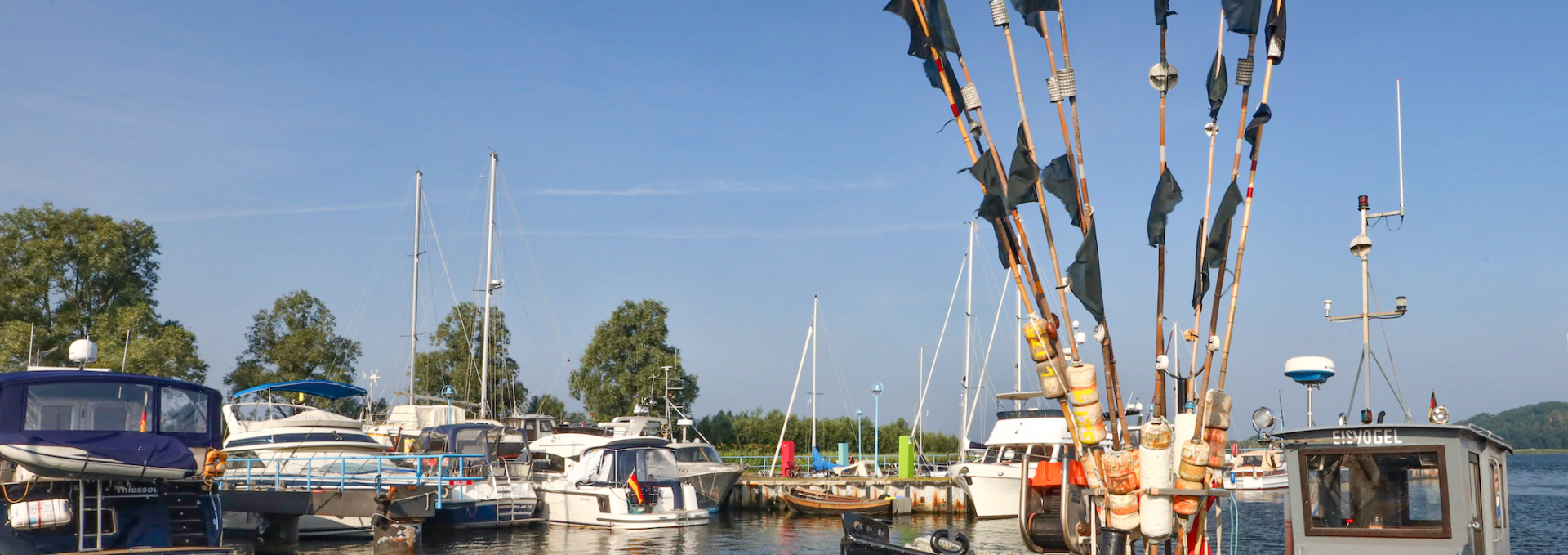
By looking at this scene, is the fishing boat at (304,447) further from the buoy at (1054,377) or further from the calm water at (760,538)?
the buoy at (1054,377)

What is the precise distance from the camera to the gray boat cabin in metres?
11.2

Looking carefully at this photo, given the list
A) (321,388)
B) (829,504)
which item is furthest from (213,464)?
(829,504)

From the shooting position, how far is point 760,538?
96.0 feet

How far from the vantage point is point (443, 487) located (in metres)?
26.3

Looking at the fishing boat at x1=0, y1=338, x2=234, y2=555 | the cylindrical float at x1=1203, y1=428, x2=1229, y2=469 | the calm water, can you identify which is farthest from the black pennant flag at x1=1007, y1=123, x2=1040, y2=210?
the calm water

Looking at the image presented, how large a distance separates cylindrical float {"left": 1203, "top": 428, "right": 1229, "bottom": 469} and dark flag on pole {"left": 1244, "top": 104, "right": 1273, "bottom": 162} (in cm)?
182

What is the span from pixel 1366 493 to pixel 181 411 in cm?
1497

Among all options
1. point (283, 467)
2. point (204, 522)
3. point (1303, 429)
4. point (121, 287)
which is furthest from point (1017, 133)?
point (121, 287)

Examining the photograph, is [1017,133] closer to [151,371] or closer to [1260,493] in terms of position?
[151,371]

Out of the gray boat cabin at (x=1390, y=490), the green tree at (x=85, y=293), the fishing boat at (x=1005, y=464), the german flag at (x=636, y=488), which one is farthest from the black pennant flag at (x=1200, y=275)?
the green tree at (x=85, y=293)

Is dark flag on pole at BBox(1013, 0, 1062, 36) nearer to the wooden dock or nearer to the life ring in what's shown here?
the life ring

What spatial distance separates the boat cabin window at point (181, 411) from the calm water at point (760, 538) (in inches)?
356

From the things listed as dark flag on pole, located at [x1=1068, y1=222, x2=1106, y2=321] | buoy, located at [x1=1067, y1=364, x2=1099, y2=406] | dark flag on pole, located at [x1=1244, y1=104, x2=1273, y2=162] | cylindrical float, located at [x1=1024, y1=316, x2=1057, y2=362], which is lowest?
buoy, located at [x1=1067, y1=364, x2=1099, y2=406]

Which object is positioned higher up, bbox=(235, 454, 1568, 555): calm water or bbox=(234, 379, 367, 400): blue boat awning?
bbox=(234, 379, 367, 400): blue boat awning
